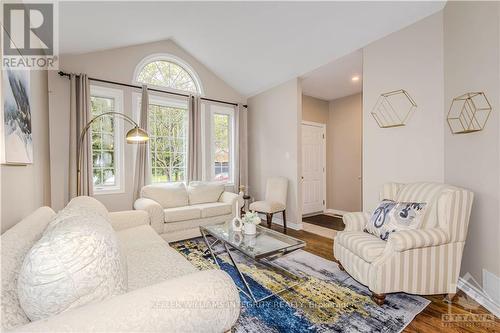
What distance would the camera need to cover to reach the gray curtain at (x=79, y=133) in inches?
134

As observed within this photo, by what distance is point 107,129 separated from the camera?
390 cm

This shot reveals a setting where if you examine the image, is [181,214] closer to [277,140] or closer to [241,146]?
[241,146]

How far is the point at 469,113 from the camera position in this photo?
2162 millimetres

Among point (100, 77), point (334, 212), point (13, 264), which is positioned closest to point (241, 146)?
point (334, 212)

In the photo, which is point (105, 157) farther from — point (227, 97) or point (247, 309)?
point (247, 309)

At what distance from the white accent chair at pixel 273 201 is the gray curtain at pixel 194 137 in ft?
4.40

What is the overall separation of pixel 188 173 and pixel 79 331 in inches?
151

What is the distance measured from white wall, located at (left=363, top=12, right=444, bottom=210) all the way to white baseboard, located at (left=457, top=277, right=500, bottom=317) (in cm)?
103

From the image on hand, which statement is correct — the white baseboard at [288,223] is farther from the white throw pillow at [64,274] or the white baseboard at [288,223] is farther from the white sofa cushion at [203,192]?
the white throw pillow at [64,274]

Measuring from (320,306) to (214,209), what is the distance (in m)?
2.27

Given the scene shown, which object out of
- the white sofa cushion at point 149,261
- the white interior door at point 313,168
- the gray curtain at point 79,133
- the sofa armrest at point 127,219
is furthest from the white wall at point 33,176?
the white interior door at point 313,168

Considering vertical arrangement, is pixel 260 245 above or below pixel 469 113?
below

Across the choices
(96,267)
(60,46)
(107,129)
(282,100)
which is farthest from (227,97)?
(96,267)

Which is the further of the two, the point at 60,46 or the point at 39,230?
the point at 60,46
